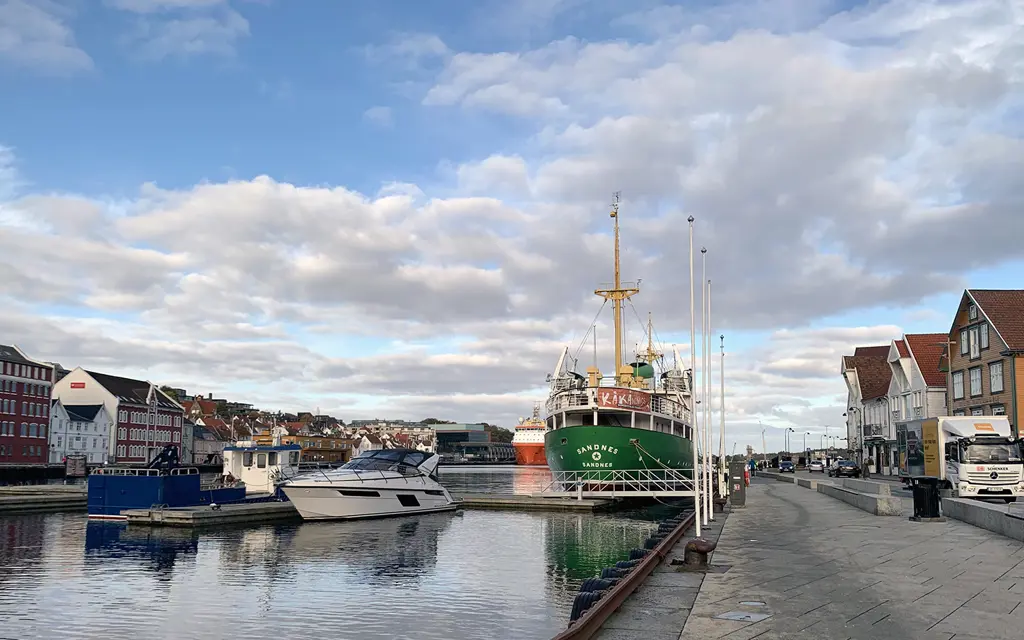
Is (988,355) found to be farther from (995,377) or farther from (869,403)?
(869,403)

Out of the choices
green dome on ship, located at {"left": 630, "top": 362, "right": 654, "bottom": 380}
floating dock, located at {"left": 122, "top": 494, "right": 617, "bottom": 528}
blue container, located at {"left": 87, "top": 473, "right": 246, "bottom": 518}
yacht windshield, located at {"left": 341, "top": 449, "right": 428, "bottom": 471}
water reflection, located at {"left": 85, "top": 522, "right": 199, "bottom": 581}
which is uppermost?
green dome on ship, located at {"left": 630, "top": 362, "right": 654, "bottom": 380}

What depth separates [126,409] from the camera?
116 meters

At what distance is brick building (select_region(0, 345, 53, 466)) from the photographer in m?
93.8

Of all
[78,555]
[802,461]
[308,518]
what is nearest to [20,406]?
[308,518]

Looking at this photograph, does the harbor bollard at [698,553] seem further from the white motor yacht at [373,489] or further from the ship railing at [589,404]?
the ship railing at [589,404]

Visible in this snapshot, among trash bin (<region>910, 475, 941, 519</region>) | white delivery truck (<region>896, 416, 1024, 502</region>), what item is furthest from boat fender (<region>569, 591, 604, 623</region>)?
white delivery truck (<region>896, 416, 1024, 502</region>)

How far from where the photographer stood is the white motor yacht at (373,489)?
37.1m

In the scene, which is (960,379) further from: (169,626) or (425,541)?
(169,626)

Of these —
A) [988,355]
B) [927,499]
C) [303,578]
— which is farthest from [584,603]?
[988,355]

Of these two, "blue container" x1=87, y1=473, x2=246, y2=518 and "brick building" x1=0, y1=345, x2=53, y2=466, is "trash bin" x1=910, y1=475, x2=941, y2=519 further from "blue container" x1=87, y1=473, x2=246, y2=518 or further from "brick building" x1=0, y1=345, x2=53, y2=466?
"brick building" x1=0, y1=345, x2=53, y2=466

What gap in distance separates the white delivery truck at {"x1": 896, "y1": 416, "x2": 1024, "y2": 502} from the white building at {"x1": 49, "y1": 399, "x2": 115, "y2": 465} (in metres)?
98.9

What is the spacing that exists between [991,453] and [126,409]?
10940 cm

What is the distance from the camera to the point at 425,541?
3027 cm

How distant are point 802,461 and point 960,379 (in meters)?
76.1
